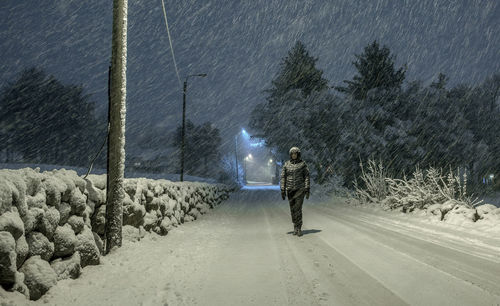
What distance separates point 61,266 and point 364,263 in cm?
401

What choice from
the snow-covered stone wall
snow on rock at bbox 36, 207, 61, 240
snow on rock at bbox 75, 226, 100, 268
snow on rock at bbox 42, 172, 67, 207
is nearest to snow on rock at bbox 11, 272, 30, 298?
the snow-covered stone wall

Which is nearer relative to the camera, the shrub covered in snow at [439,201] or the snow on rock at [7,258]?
the snow on rock at [7,258]

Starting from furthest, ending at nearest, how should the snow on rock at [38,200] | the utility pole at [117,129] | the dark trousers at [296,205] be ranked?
the dark trousers at [296,205] < the utility pole at [117,129] < the snow on rock at [38,200]

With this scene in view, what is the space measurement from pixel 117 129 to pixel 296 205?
4.18m

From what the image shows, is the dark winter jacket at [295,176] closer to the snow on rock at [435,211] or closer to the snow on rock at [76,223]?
the snow on rock at [435,211]

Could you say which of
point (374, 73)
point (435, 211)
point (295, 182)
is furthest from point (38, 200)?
point (374, 73)

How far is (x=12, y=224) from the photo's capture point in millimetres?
3078

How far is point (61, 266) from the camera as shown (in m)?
3.93

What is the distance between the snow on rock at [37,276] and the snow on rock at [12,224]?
0.38 metres

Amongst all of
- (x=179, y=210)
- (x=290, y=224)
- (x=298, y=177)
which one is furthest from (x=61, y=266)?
(x=290, y=224)

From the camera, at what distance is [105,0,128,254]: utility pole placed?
5.68 m

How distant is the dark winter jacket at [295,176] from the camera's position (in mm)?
8086

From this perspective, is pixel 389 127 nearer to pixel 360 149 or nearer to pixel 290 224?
pixel 360 149

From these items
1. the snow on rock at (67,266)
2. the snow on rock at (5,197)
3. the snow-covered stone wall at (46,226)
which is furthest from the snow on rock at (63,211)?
the snow on rock at (5,197)
